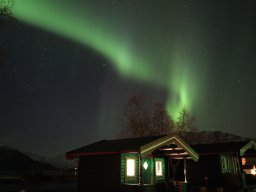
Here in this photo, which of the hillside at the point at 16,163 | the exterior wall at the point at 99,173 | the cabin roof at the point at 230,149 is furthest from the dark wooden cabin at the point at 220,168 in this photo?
the hillside at the point at 16,163

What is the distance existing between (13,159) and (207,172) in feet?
523

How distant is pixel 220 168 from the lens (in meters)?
23.3

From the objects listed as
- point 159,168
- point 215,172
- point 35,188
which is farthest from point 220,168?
point 35,188

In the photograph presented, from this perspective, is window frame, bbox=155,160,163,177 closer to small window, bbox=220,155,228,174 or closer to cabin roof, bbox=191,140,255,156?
cabin roof, bbox=191,140,255,156

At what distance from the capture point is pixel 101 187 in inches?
656

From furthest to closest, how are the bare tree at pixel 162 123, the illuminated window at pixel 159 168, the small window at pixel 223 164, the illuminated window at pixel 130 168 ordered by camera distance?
the bare tree at pixel 162 123
the small window at pixel 223 164
the illuminated window at pixel 159 168
the illuminated window at pixel 130 168

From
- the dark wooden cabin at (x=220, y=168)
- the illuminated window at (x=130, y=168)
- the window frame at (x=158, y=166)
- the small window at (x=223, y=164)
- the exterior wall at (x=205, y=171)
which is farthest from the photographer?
the small window at (x=223, y=164)

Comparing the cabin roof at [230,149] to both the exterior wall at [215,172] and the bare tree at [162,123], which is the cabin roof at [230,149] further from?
the bare tree at [162,123]

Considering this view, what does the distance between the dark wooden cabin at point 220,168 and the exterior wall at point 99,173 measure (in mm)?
9503

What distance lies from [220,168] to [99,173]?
12.0 meters

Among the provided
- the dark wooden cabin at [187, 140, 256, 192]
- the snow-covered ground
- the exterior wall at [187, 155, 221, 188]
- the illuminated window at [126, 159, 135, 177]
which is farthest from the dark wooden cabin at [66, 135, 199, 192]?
the snow-covered ground

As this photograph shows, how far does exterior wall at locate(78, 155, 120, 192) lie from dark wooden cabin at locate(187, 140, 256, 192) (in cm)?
950

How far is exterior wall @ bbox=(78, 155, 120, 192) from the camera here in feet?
53.5

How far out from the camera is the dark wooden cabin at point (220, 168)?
22.8 m
